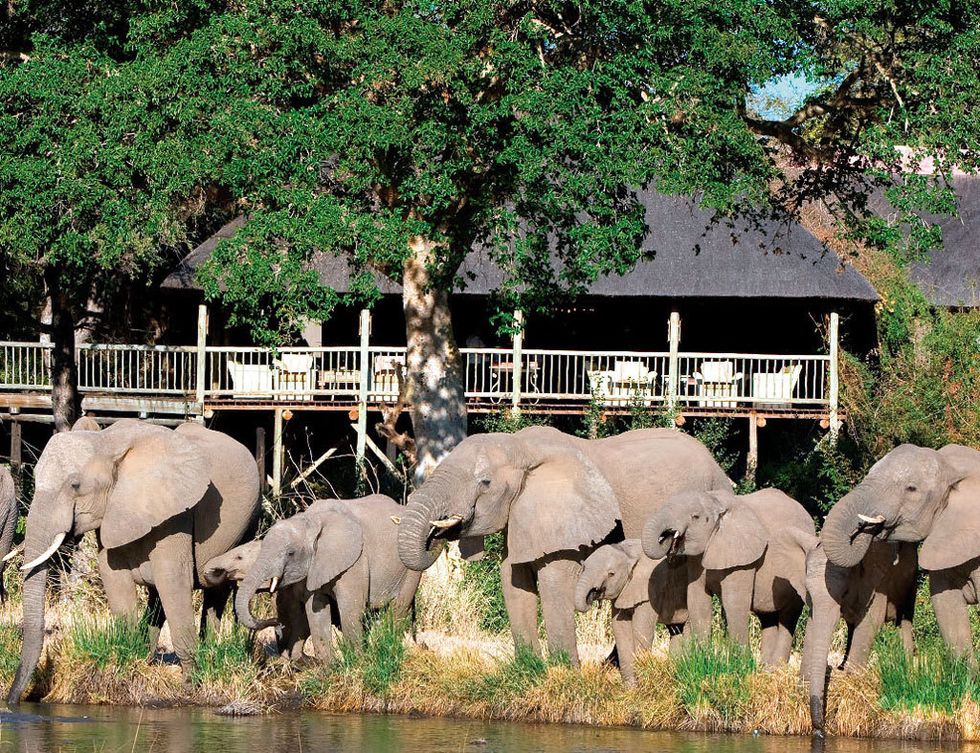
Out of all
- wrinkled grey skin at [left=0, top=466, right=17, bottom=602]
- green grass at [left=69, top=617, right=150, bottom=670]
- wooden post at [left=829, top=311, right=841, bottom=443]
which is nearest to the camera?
green grass at [left=69, top=617, right=150, bottom=670]

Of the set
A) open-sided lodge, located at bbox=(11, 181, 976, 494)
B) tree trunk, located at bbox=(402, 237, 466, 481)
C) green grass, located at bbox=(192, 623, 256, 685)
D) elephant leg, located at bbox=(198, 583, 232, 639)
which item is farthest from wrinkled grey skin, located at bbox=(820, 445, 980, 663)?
open-sided lodge, located at bbox=(11, 181, 976, 494)

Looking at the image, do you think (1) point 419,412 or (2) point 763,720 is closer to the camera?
(2) point 763,720

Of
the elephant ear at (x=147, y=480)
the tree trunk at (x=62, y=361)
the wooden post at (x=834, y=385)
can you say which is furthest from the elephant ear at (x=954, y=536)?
the tree trunk at (x=62, y=361)


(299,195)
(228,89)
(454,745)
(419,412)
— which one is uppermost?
(228,89)

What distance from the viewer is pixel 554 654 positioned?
12164 mm

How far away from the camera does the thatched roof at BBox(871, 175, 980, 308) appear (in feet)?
103

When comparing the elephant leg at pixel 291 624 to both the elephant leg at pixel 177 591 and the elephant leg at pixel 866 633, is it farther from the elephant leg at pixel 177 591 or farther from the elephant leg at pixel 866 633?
the elephant leg at pixel 866 633

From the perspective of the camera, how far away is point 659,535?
1159 cm

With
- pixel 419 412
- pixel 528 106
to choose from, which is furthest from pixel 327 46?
pixel 419 412

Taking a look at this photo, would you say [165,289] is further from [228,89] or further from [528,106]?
[528,106]

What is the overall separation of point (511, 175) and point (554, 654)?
6.08 meters

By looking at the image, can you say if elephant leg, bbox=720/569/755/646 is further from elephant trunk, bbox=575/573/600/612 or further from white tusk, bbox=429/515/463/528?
white tusk, bbox=429/515/463/528

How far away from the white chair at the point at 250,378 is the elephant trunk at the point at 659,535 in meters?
15.8

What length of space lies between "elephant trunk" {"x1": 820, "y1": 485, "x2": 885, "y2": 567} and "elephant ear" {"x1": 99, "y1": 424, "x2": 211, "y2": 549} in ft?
15.1
